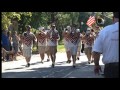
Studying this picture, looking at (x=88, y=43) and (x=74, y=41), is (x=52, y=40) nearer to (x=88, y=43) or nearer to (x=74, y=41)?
(x=74, y=41)

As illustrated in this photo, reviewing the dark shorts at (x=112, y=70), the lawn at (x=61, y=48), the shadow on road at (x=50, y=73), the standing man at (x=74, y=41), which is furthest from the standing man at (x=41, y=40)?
the dark shorts at (x=112, y=70)

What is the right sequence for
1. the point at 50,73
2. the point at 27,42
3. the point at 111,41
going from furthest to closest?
the point at 27,42
the point at 50,73
the point at 111,41

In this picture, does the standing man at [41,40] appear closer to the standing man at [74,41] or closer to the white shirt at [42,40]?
the white shirt at [42,40]

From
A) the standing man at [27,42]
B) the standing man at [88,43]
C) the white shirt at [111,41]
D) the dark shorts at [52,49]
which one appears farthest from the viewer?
the standing man at [88,43]

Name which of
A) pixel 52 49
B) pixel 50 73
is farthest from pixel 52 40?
pixel 50 73

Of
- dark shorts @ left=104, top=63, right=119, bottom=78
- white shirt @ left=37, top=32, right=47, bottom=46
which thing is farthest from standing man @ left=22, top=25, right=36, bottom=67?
dark shorts @ left=104, top=63, right=119, bottom=78

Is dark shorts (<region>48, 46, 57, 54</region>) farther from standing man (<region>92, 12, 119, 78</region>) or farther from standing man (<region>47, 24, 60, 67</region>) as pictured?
standing man (<region>92, 12, 119, 78</region>)

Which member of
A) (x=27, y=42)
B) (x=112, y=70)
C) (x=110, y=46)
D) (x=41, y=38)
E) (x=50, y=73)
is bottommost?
(x=50, y=73)

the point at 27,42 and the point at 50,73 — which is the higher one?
the point at 27,42

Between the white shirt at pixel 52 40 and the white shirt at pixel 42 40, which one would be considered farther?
the white shirt at pixel 42 40

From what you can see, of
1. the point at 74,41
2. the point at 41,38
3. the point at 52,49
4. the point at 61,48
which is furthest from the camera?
the point at 61,48

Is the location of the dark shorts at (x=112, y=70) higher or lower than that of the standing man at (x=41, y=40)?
lower
